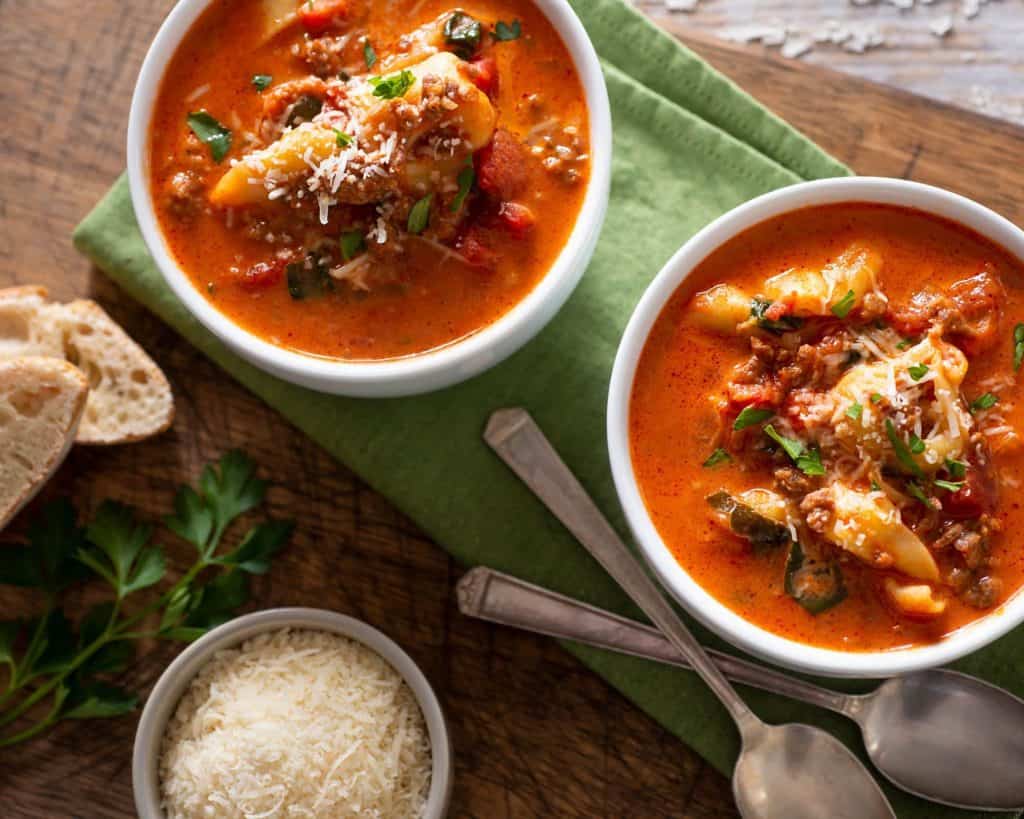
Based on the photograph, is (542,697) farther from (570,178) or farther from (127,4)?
(127,4)

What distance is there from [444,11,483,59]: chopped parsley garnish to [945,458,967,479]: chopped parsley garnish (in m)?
1.35


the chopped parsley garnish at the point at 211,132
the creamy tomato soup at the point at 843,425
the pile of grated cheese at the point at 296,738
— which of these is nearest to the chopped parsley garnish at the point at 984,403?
the creamy tomato soup at the point at 843,425

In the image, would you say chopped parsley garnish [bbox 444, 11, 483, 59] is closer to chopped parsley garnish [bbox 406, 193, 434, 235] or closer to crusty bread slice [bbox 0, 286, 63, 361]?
chopped parsley garnish [bbox 406, 193, 434, 235]

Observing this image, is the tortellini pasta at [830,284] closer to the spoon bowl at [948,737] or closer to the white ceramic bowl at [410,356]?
the white ceramic bowl at [410,356]

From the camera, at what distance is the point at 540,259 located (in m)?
2.51

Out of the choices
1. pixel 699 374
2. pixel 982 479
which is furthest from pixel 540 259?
pixel 982 479

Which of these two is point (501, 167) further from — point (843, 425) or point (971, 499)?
point (971, 499)

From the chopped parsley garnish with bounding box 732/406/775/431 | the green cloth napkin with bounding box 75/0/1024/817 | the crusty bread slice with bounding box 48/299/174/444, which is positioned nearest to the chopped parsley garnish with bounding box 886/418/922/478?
the chopped parsley garnish with bounding box 732/406/775/431

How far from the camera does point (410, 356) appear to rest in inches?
98.9

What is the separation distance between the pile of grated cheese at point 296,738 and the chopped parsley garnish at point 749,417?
117 cm

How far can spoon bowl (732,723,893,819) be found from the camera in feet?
9.32

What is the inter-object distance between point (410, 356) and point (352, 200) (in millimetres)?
364

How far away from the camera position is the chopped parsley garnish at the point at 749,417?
93.0 inches

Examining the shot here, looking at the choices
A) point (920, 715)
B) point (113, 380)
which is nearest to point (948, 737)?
point (920, 715)
